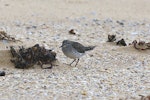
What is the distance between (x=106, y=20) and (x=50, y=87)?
7.62 m

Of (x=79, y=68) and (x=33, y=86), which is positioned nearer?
(x=33, y=86)

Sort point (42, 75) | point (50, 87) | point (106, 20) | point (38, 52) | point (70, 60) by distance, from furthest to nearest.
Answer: point (106, 20), point (70, 60), point (38, 52), point (42, 75), point (50, 87)

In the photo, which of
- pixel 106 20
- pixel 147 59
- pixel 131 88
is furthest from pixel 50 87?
pixel 106 20

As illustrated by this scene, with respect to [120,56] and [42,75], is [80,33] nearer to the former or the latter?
[120,56]

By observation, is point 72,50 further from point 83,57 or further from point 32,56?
point 83,57

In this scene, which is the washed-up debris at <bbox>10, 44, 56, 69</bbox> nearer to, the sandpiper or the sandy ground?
the sandy ground

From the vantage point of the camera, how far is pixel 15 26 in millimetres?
13484

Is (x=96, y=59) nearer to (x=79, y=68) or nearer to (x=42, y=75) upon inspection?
(x=79, y=68)

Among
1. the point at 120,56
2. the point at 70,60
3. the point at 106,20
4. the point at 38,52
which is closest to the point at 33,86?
the point at 38,52

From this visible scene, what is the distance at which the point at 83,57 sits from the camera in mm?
9867

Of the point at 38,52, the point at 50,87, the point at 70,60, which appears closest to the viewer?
the point at 50,87

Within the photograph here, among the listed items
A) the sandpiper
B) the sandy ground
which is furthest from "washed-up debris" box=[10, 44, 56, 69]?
the sandpiper

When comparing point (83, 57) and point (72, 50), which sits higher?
point (72, 50)

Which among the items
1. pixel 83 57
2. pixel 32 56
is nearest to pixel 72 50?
pixel 32 56
